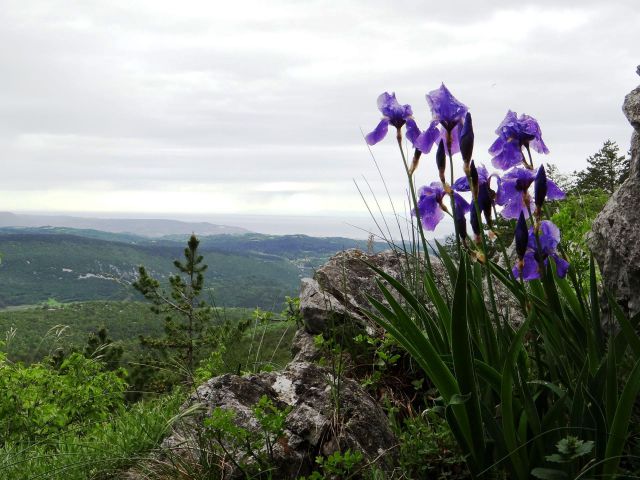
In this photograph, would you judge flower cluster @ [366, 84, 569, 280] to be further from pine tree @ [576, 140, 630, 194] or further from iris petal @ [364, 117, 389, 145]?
pine tree @ [576, 140, 630, 194]

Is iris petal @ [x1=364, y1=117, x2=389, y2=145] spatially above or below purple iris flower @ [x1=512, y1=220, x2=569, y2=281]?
above

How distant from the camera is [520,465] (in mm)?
2295

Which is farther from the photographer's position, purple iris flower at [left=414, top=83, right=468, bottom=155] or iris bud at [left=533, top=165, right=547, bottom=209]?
purple iris flower at [left=414, top=83, right=468, bottom=155]

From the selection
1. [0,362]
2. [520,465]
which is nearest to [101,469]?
[520,465]

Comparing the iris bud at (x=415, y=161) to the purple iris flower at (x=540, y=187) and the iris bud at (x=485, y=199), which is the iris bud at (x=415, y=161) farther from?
the purple iris flower at (x=540, y=187)

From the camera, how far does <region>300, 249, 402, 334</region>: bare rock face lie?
5051mm

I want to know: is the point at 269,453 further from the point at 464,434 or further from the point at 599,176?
the point at 599,176

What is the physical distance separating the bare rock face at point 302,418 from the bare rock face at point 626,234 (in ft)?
4.63

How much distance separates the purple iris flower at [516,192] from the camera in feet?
7.80

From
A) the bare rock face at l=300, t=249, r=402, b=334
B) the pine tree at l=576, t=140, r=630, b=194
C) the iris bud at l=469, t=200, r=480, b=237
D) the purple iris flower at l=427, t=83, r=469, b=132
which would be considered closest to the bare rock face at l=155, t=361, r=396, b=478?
the iris bud at l=469, t=200, r=480, b=237

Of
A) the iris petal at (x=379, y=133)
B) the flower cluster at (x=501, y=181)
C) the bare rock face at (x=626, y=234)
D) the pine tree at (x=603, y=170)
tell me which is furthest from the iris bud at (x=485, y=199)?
the pine tree at (x=603, y=170)

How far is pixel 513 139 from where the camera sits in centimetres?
247

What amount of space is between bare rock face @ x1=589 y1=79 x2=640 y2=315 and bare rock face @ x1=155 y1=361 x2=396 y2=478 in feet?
4.63

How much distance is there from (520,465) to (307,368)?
4.95 feet
